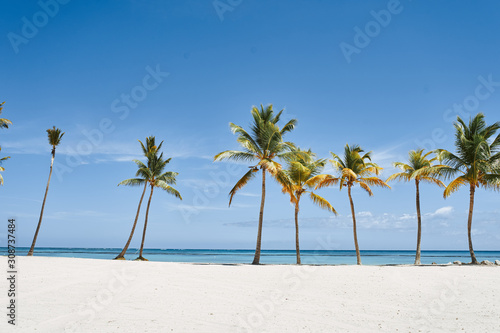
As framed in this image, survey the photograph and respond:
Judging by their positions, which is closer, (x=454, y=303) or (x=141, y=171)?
(x=454, y=303)

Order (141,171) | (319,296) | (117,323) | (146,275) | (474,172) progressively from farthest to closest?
(141,171) → (474,172) → (146,275) → (319,296) → (117,323)

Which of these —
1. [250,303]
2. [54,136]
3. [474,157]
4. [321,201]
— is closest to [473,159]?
[474,157]

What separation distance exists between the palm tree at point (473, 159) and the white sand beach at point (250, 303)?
10641 mm

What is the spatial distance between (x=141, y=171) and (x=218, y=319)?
22.3 m

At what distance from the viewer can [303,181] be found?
24.4 meters

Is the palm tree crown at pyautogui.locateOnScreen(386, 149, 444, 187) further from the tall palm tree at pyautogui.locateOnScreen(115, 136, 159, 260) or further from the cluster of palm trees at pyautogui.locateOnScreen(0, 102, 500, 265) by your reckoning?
the tall palm tree at pyautogui.locateOnScreen(115, 136, 159, 260)

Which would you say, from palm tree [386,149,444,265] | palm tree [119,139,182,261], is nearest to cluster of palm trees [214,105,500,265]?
palm tree [386,149,444,265]

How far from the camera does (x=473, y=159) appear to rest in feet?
71.8

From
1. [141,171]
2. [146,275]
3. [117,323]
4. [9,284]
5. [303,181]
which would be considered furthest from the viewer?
[141,171]

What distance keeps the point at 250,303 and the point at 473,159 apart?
20152 mm

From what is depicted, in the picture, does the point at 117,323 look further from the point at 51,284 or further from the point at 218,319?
the point at 51,284

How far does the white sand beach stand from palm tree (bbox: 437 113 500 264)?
419 inches

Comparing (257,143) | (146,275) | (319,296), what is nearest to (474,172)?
(257,143)

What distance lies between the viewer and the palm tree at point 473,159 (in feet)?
70.2
